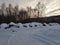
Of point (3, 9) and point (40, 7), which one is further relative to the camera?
point (3, 9)

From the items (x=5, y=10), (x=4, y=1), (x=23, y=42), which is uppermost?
(x=4, y=1)

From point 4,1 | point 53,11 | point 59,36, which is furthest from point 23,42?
point 4,1

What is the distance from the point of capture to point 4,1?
5.66 meters

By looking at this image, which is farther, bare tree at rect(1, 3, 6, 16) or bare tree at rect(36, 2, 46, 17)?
bare tree at rect(1, 3, 6, 16)

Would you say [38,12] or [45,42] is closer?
[45,42]

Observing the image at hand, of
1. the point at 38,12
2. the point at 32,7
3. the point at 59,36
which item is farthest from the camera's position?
the point at 32,7

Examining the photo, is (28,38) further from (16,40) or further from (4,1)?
(4,1)

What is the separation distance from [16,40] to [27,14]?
449 centimetres

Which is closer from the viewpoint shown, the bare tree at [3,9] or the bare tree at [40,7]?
the bare tree at [40,7]

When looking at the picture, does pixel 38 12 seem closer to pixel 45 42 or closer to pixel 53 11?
pixel 53 11

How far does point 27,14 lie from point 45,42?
14.9ft

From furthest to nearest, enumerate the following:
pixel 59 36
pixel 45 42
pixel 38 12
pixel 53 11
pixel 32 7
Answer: pixel 32 7 < pixel 38 12 < pixel 53 11 < pixel 59 36 < pixel 45 42

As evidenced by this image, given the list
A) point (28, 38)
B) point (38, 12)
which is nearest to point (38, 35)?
→ point (28, 38)

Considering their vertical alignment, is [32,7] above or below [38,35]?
above
